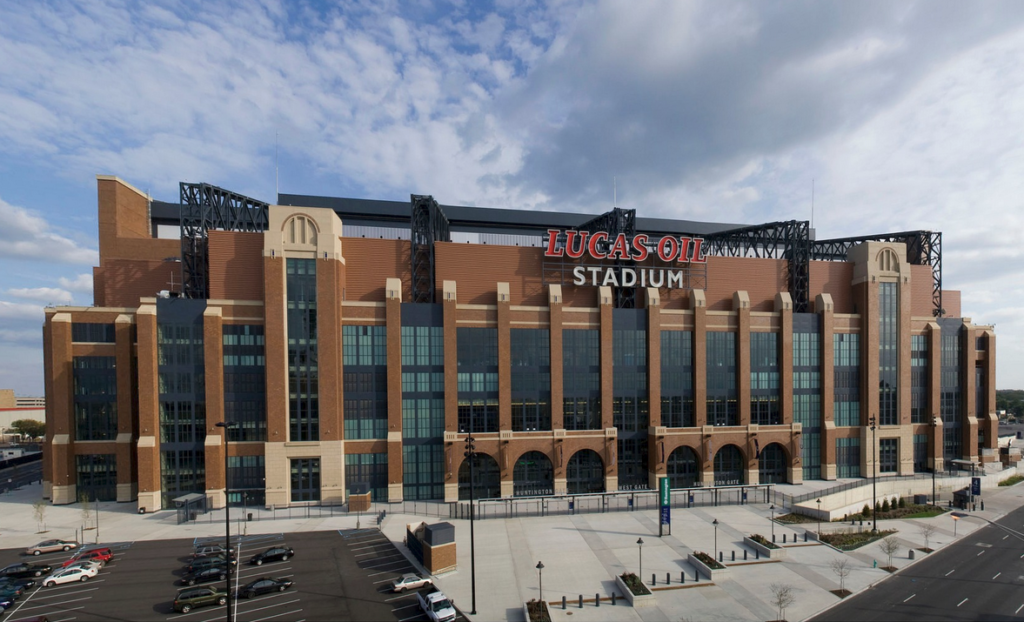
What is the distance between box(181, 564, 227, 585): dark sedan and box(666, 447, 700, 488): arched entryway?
48914mm

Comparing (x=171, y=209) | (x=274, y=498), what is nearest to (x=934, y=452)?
(x=274, y=498)

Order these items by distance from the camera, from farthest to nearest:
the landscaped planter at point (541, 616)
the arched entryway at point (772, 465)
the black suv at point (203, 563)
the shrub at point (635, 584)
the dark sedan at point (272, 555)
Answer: the arched entryway at point (772, 465) → the dark sedan at point (272, 555) → the black suv at point (203, 563) → the shrub at point (635, 584) → the landscaped planter at point (541, 616)

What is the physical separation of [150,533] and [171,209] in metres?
48.5

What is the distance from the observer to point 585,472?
60.3 m

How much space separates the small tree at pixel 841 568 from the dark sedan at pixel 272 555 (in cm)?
4256

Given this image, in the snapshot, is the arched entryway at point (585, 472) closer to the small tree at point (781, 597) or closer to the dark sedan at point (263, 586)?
the small tree at point (781, 597)

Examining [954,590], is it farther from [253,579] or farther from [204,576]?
[204,576]

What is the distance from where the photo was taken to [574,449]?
59.0 m

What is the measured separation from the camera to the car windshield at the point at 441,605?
30.4 meters

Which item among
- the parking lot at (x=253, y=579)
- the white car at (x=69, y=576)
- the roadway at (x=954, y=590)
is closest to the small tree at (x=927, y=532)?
the roadway at (x=954, y=590)

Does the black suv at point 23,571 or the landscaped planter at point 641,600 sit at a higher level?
the black suv at point 23,571

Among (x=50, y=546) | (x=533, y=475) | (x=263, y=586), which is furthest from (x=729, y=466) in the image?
(x=50, y=546)

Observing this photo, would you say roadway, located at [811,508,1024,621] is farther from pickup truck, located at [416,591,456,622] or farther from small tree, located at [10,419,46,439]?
small tree, located at [10,419,46,439]

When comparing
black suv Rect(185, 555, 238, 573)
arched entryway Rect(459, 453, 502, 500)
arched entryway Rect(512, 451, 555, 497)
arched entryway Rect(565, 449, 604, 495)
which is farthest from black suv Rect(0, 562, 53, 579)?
arched entryway Rect(565, 449, 604, 495)
